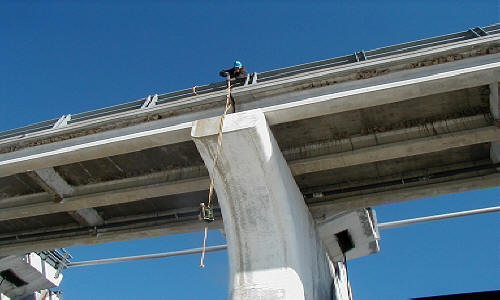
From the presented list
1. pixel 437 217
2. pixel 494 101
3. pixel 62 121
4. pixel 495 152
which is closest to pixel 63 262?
pixel 62 121

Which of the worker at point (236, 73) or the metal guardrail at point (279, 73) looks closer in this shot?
the metal guardrail at point (279, 73)

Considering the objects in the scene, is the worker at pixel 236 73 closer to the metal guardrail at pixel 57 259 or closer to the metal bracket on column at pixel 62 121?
the metal bracket on column at pixel 62 121

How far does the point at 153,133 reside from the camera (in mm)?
9898

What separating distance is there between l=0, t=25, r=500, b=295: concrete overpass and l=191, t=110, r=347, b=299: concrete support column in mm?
27

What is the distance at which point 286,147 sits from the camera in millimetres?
10992

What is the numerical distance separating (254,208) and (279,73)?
3.03 meters

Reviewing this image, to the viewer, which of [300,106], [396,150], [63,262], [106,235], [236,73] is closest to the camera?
[300,106]

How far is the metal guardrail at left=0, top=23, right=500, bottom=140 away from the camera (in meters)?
9.70

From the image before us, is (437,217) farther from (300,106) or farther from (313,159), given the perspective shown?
(300,106)

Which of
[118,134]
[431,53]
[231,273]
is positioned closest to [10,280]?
[118,134]

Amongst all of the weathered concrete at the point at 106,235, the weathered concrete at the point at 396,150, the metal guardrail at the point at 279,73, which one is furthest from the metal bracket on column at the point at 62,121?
the weathered concrete at the point at 396,150

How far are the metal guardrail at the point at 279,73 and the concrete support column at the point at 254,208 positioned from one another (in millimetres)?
1452

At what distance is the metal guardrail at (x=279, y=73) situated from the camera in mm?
9698

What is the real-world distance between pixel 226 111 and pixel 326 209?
13.2ft
